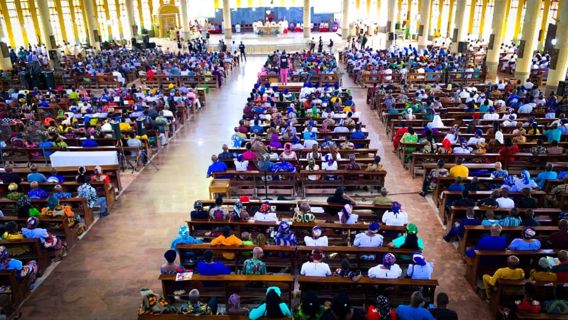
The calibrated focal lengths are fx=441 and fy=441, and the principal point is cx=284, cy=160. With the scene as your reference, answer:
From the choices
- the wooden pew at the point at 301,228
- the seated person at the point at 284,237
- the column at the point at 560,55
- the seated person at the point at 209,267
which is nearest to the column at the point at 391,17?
the column at the point at 560,55

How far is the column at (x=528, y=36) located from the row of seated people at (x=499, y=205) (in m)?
7.64

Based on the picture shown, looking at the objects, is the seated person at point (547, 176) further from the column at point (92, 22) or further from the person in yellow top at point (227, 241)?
the column at point (92, 22)

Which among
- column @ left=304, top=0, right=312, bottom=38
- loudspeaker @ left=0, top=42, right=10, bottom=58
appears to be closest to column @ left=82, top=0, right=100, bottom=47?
loudspeaker @ left=0, top=42, right=10, bottom=58

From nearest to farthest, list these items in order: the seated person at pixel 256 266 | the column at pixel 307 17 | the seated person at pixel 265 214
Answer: the seated person at pixel 256 266
the seated person at pixel 265 214
the column at pixel 307 17

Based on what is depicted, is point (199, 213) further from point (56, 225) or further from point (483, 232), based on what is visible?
point (483, 232)

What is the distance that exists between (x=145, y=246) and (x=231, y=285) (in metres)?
3.11

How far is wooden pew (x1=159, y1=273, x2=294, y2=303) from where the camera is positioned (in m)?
6.84

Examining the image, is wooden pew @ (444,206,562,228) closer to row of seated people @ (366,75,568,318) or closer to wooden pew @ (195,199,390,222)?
row of seated people @ (366,75,568,318)

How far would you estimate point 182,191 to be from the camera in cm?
1191

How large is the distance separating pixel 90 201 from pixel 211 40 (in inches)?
1335

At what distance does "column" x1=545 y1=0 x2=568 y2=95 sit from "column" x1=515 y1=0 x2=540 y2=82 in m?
2.06

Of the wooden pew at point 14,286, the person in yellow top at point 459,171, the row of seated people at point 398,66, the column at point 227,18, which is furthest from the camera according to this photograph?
the column at point 227,18

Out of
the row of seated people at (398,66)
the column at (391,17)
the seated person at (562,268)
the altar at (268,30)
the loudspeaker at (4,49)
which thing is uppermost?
the column at (391,17)

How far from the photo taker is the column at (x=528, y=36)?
71.4 ft
